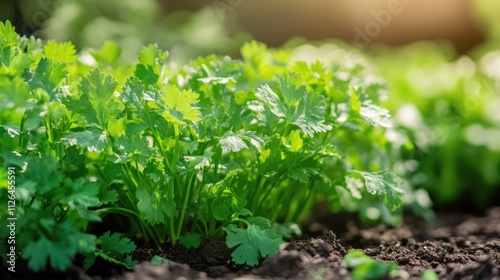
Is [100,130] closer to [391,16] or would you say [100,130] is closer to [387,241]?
[387,241]

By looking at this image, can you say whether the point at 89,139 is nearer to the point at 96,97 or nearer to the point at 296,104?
the point at 96,97

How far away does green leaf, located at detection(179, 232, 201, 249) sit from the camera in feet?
6.23

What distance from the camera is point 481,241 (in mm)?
2379

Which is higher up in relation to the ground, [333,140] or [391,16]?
[391,16]

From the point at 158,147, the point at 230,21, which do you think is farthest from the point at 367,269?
the point at 230,21

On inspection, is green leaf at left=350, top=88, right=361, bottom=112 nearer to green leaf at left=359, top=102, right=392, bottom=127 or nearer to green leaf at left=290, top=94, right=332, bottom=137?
green leaf at left=359, top=102, right=392, bottom=127

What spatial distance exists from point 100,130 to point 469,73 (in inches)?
117

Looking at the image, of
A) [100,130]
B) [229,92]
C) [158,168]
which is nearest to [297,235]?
[229,92]

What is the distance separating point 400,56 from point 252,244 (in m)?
4.02

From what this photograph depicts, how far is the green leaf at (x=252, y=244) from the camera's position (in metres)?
1.72


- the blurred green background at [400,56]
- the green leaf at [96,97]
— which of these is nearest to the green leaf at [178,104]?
the green leaf at [96,97]

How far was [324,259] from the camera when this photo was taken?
1.74m

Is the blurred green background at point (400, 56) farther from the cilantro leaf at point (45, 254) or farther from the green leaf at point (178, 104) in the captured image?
the cilantro leaf at point (45, 254)

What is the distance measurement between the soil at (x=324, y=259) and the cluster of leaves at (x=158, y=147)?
6cm
